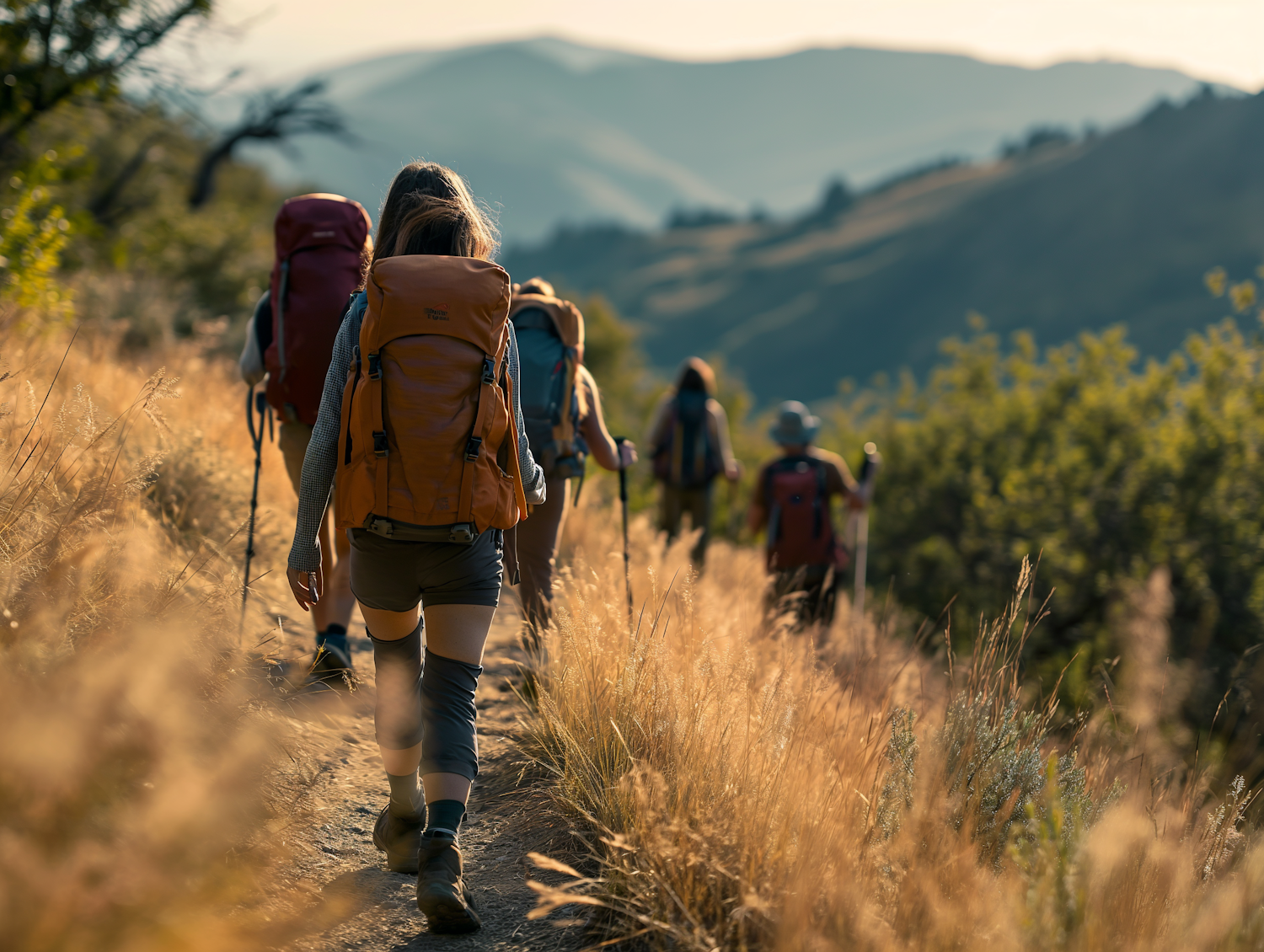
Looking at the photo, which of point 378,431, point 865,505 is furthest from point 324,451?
point 865,505

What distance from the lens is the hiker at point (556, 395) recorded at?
361 cm

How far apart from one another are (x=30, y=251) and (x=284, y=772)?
5.06m

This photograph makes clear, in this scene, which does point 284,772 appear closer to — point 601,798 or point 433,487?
point 601,798

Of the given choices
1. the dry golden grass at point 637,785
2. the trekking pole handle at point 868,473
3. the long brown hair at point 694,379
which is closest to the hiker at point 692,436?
the long brown hair at point 694,379

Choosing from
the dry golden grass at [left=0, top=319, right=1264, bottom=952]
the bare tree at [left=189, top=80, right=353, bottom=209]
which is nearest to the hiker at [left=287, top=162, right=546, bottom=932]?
the dry golden grass at [left=0, top=319, right=1264, bottom=952]

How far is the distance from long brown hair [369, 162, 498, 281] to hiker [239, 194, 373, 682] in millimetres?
1108

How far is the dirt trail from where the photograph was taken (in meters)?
→ 2.33

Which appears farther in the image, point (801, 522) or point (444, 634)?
point (801, 522)

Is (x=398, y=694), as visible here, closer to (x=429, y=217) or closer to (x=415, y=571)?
(x=415, y=571)

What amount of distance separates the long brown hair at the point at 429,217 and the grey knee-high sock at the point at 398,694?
100cm

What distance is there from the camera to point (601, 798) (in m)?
2.76

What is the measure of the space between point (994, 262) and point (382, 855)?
488 feet

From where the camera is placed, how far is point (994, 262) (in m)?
137

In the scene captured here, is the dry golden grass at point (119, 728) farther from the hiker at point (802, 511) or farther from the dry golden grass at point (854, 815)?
the hiker at point (802, 511)
